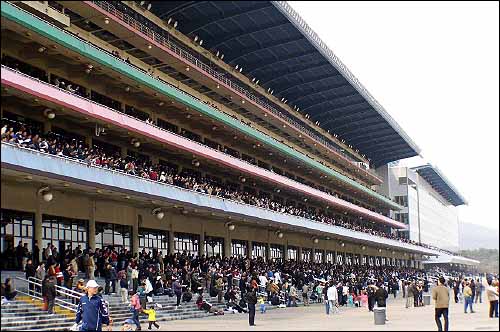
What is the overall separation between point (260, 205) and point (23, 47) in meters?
18.4

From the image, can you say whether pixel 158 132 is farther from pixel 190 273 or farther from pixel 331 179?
pixel 331 179

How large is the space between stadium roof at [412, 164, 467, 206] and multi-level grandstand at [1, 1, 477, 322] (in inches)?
1646

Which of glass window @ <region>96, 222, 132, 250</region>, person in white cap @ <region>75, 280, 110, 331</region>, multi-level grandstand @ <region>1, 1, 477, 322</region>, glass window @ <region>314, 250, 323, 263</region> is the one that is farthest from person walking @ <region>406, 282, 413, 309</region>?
glass window @ <region>314, 250, 323, 263</region>

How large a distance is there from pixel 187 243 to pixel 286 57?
1723 cm

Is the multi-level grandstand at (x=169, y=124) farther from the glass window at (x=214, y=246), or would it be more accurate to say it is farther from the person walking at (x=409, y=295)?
the person walking at (x=409, y=295)

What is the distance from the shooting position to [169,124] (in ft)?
133

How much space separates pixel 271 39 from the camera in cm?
4588

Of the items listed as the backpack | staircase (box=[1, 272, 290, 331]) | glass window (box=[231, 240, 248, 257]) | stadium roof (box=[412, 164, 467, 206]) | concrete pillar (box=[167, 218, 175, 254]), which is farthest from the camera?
stadium roof (box=[412, 164, 467, 206])

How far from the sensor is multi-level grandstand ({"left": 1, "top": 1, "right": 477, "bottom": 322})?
26391mm

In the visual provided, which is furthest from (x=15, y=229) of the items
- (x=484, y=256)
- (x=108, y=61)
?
(x=484, y=256)

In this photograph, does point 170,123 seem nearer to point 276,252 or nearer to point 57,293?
point 276,252

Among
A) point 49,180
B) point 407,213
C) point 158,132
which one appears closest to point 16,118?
point 49,180

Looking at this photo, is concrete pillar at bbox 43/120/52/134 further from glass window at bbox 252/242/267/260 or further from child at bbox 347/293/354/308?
glass window at bbox 252/242/267/260

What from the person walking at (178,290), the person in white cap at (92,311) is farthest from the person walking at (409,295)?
the person in white cap at (92,311)
